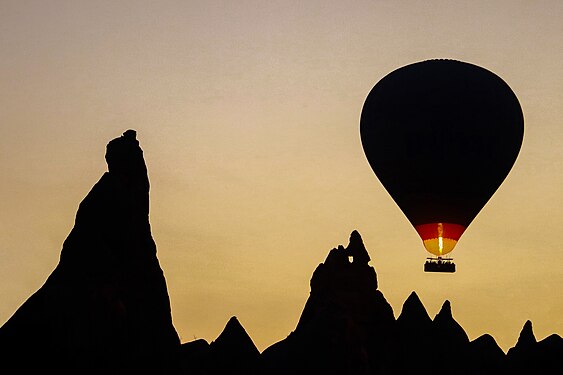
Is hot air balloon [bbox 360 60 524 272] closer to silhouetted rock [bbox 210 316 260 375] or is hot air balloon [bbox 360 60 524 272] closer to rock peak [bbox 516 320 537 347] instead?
rock peak [bbox 516 320 537 347]

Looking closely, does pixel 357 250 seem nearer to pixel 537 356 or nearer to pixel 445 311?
pixel 445 311

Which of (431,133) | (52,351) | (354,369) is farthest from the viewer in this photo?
(431,133)

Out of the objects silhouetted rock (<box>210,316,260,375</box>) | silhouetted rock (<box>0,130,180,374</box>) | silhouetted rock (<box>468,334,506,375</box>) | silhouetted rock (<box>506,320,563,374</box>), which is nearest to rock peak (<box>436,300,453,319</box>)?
silhouetted rock (<box>468,334,506,375</box>)

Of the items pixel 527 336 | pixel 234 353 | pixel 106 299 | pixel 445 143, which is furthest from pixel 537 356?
pixel 106 299

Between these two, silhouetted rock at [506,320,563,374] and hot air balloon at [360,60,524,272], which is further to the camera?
hot air balloon at [360,60,524,272]

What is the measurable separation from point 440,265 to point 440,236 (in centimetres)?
235

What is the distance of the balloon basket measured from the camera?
76125 millimetres

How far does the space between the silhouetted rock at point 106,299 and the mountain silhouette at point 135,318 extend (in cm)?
4

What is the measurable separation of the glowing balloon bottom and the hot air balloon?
0.06 metres

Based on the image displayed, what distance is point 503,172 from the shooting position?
264 feet

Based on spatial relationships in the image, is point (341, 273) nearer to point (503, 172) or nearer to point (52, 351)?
point (503, 172)

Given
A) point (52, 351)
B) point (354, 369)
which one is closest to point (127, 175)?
point (52, 351)

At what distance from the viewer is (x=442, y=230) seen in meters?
78.0

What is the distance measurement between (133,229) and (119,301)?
440cm
